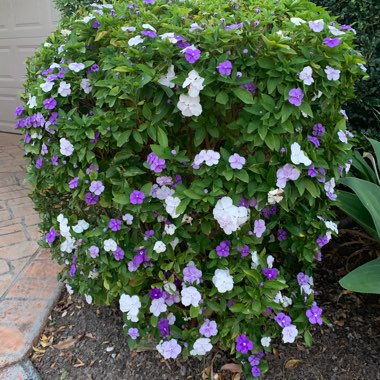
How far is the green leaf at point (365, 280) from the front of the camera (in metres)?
1.80

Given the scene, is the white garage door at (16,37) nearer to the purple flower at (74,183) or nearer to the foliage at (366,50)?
the foliage at (366,50)

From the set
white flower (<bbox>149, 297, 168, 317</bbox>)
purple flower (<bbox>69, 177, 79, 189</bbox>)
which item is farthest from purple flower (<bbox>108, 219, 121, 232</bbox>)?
white flower (<bbox>149, 297, 168, 317</bbox>)

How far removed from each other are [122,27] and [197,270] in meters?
0.98

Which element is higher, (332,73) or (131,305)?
(332,73)

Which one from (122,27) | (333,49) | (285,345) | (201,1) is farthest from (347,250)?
(122,27)

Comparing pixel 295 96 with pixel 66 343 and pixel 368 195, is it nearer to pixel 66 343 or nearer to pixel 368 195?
pixel 368 195

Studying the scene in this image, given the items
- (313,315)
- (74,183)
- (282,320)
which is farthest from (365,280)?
(74,183)

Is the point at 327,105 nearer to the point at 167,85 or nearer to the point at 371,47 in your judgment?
the point at 167,85

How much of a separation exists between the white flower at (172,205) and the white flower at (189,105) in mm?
306

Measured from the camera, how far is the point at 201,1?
211cm

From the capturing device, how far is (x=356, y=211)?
7.27 feet

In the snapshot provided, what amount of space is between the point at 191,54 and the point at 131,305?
3.27 ft

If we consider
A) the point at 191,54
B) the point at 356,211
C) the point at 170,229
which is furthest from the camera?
the point at 356,211

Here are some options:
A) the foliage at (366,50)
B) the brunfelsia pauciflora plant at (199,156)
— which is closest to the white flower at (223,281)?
the brunfelsia pauciflora plant at (199,156)
